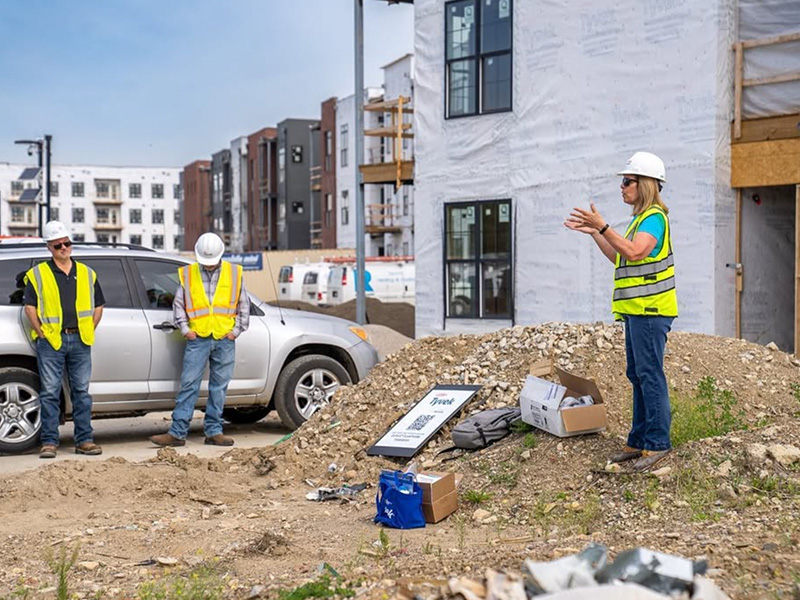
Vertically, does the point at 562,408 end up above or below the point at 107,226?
below

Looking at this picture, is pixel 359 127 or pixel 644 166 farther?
pixel 359 127

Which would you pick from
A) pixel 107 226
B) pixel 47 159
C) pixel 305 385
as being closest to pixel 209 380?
pixel 305 385

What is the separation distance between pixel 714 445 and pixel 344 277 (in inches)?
1165

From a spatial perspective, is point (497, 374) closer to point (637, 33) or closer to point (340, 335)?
point (340, 335)

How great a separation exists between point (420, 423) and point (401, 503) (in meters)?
2.37

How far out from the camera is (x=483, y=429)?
8.62m

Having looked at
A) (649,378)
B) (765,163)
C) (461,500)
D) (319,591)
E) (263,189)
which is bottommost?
(461,500)

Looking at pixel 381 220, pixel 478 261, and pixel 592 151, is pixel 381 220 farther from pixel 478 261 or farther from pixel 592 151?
pixel 592 151

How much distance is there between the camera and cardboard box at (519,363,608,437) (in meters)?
7.96

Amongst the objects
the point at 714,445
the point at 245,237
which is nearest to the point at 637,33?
the point at 714,445

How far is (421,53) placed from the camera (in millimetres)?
19266

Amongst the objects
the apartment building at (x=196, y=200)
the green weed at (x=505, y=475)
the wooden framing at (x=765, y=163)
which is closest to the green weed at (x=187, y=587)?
the green weed at (x=505, y=475)

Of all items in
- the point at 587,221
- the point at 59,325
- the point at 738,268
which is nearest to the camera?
the point at 587,221

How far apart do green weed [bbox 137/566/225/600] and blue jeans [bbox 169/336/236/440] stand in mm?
5194
